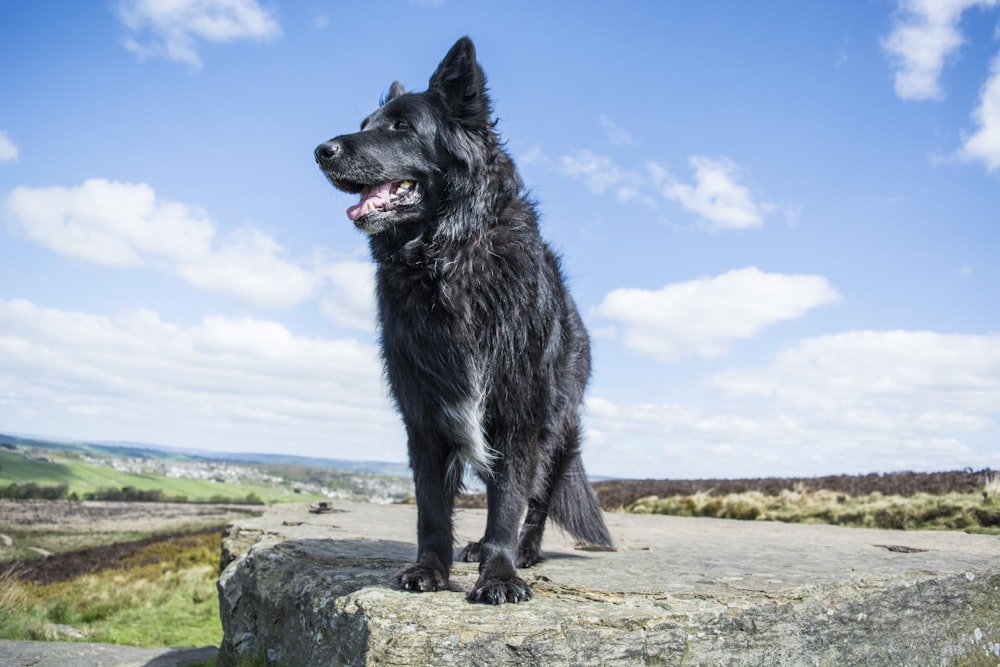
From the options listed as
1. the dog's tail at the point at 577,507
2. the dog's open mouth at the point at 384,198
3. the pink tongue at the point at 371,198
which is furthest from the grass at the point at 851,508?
the pink tongue at the point at 371,198

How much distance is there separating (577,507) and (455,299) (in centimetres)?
202

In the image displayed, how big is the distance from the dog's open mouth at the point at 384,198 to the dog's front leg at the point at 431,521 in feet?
4.45

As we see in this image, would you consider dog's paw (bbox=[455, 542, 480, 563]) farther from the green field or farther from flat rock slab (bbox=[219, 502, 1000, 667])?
the green field

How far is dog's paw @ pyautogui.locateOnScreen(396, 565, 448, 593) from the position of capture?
3471mm

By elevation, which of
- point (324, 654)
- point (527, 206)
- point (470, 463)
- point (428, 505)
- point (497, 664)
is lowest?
point (324, 654)

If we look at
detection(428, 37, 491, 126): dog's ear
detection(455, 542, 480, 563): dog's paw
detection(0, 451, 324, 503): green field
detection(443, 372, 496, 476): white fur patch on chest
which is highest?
detection(428, 37, 491, 126): dog's ear

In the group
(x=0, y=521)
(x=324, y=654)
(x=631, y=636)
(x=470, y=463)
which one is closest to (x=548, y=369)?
(x=470, y=463)

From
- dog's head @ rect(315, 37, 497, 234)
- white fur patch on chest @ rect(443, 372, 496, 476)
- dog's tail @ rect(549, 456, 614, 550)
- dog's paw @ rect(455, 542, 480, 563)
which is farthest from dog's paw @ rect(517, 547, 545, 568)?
dog's head @ rect(315, 37, 497, 234)

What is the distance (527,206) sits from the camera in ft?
13.4

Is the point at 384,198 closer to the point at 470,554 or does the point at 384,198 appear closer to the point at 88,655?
the point at 470,554

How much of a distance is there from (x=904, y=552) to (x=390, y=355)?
4551 mm

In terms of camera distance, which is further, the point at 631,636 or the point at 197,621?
the point at 197,621

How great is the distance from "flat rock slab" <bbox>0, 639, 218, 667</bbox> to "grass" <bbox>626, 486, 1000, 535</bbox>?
26.5ft

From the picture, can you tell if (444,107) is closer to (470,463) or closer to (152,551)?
(470,463)
